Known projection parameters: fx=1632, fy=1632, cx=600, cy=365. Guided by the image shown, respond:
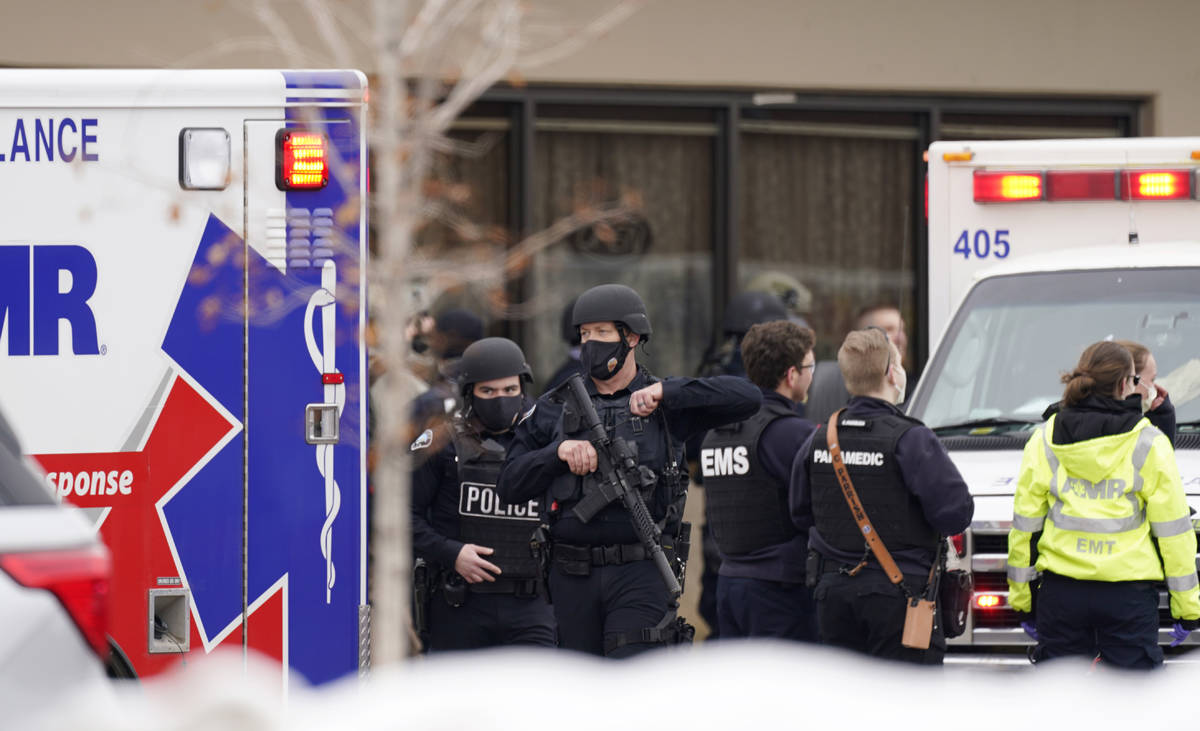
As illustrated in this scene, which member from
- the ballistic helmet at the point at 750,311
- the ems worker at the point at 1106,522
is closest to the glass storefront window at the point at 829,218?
the ballistic helmet at the point at 750,311

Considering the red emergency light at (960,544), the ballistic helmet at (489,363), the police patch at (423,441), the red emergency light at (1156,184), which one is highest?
the red emergency light at (1156,184)

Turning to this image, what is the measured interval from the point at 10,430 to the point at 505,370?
3.22 meters

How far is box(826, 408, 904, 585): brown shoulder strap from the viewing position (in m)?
5.95

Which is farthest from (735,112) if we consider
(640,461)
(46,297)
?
(46,297)

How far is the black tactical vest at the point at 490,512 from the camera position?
21.2 feet

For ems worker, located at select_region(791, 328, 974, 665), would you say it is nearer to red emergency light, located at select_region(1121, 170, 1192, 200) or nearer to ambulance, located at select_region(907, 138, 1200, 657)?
ambulance, located at select_region(907, 138, 1200, 657)

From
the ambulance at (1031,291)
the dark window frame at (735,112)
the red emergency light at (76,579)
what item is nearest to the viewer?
the red emergency light at (76,579)

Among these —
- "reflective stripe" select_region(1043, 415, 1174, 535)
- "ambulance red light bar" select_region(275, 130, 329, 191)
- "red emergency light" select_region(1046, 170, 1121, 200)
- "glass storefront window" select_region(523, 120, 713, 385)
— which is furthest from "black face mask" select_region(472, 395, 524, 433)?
"glass storefront window" select_region(523, 120, 713, 385)

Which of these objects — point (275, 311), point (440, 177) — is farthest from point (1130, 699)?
point (440, 177)

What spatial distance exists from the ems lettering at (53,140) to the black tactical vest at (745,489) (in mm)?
2724

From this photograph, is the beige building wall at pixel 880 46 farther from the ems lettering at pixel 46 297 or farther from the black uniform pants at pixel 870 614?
the black uniform pants at pixel 870 614

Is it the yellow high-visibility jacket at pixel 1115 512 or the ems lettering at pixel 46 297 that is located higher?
the ems lettering at pixel 46 297

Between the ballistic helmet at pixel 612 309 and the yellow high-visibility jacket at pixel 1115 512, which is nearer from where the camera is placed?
the yellow high-visibility jacket at pixel 1115 512

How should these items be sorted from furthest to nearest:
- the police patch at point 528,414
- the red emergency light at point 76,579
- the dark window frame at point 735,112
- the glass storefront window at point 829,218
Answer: the glass storefront window at point 829,218
the dark window frame at point 735,112
the police patch at point 528,414
the red emergency light at point 76,579
